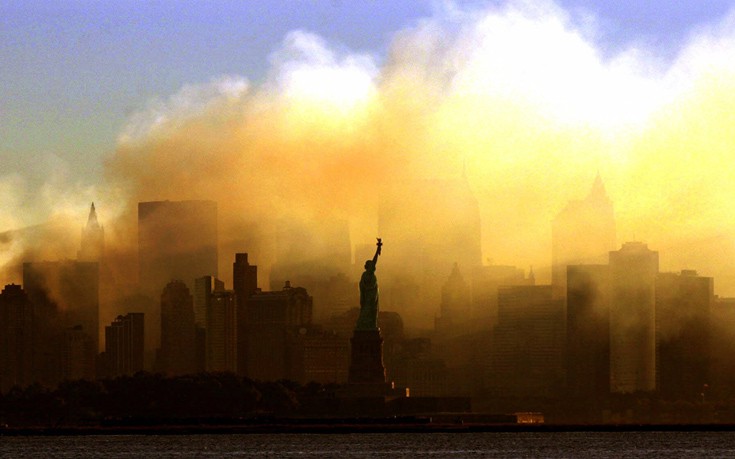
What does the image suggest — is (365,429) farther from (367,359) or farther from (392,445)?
(367,359)

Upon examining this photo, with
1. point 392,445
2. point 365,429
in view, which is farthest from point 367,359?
point 392,445

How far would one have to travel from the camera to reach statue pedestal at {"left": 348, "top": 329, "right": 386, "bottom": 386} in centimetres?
13838

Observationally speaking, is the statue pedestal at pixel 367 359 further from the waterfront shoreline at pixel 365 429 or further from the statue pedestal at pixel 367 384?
the waterfront shoreline at pixel 365 429

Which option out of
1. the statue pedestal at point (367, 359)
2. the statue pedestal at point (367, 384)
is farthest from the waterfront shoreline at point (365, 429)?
the statue pedestal at point (367, 359)

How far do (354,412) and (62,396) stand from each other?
4486cm

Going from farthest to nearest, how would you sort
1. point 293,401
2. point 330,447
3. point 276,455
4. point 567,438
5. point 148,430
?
point 293,401, point 148,430, point 567,438, point 330,447, point 276,455

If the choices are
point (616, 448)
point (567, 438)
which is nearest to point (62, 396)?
point (567, 438)

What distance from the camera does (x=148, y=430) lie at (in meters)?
119

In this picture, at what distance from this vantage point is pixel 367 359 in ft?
457

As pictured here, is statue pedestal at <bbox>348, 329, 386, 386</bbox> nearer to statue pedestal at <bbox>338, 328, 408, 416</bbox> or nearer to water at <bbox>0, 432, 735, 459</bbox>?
statue pedestal at <bbox>338, 328, 408, 416</bbox>

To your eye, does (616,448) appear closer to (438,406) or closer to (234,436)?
(234,436)

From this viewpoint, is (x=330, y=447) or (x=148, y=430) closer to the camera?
(x=330, y=447)

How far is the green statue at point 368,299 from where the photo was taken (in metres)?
140

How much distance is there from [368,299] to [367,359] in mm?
3795
